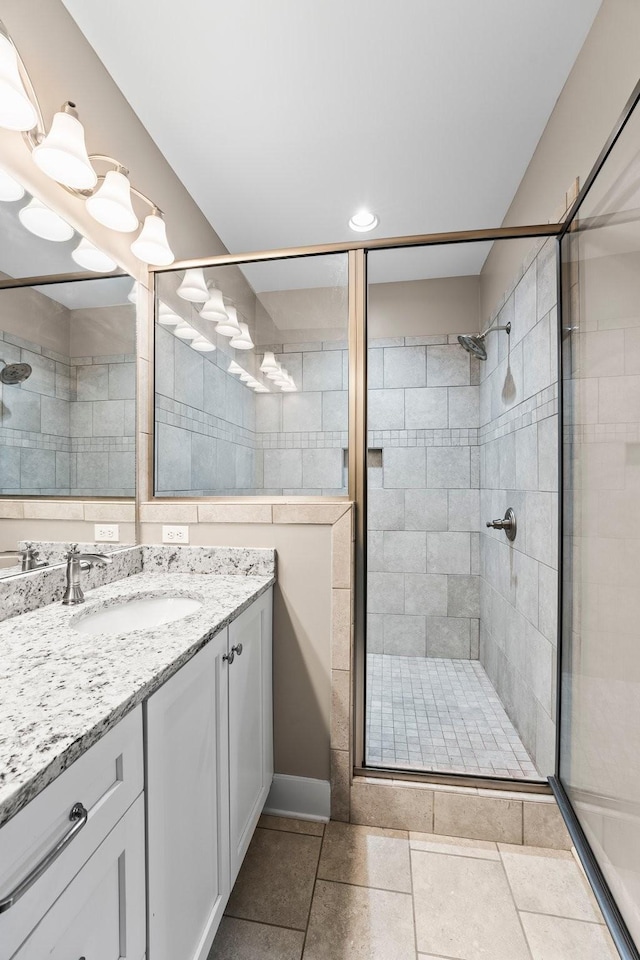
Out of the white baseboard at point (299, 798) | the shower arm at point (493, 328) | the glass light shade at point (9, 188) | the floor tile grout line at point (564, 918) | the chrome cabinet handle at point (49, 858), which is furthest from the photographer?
the shower arm at point (493, 328)

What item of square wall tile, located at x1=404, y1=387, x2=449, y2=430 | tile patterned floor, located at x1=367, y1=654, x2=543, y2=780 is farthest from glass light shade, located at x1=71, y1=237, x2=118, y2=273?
tile patterned floor, located at x1=367, y1=654, x2=543, y2=780

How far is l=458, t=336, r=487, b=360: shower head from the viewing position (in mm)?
2574

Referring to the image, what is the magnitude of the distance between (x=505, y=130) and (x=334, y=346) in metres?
1.13

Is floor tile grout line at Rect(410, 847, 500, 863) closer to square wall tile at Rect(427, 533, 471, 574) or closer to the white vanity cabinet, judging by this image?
the white vanity cabinet

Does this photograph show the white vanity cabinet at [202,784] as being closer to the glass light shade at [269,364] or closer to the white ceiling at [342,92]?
the glass light shade at [269,364]

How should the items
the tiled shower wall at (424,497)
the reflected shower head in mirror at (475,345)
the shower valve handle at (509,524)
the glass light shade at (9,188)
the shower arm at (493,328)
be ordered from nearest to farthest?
the glass light shade at (9,188) < the shower valve handle at (509,524) < the shower arm at (493,328) < the reflected shower head in mirror at (475,345) < the tiled shower wall at (424,497)

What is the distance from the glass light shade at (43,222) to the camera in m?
1.19

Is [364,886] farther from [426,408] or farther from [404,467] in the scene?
[426,408]

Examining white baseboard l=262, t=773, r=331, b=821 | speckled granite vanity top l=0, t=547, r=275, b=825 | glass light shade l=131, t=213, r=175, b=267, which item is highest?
glass light shade l=131, t=213, r=175, b=267

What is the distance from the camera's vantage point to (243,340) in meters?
1.72

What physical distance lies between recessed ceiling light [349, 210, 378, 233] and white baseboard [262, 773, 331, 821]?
2.56 meters

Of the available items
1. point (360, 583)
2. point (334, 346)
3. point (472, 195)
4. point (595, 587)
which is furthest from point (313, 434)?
point (472, 195)

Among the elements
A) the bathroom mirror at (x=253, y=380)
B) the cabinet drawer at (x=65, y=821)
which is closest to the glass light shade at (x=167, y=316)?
the bathroom mirror at (x=253, y=380)

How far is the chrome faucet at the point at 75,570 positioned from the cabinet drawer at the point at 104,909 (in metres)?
0.68
